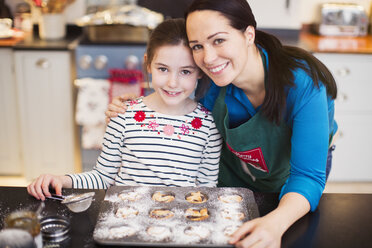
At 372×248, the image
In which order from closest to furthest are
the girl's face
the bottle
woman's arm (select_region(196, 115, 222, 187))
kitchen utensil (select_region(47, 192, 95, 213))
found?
kitchen utensil (select_region(47, 192, 95, 213)) < the girl's face < woman's arm (select_region(196, 115, 222, 187)) < the bottle

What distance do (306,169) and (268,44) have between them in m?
0.40

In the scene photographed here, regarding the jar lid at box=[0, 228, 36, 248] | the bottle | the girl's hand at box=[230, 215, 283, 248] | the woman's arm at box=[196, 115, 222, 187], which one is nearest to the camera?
the jar lid at box=[0, 228, 36, 248]

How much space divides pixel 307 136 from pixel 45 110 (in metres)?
1.89

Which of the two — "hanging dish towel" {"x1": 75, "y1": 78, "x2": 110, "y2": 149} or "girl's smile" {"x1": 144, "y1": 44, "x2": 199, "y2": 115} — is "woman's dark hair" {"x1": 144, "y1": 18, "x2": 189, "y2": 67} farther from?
"hanging dish towel" {"x1": 75, "y1": 78, "x2": 110, "y2": 149}

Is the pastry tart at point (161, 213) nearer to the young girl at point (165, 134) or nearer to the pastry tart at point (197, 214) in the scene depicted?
the pastry tart at point (197, 214)

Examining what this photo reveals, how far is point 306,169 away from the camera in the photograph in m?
1.07

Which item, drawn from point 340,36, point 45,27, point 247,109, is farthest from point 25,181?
point 340,36

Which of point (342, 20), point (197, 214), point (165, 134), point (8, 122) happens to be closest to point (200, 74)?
point (165, 134)

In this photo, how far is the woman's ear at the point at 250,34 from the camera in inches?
45.8

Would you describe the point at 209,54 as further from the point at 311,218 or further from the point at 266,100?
the point at 311,218

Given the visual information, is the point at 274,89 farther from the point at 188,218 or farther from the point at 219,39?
the point at 188,218

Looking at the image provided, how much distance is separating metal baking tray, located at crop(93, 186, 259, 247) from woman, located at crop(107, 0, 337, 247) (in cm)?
7

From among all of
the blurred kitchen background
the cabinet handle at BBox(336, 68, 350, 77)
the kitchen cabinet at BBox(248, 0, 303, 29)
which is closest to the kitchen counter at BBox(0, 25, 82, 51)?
the blurred kitchen background

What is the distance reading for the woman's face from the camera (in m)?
1.09
